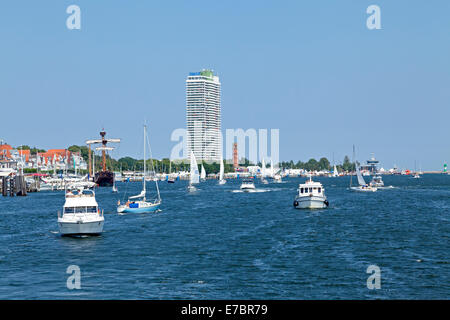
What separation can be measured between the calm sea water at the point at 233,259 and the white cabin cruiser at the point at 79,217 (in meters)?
1.24

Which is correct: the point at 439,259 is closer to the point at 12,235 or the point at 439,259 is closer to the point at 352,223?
the point at 352,223

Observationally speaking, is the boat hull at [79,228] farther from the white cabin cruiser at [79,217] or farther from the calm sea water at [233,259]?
the calm sea water at [233,259]

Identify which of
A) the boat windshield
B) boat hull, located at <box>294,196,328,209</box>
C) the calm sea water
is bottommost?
the calm sea water

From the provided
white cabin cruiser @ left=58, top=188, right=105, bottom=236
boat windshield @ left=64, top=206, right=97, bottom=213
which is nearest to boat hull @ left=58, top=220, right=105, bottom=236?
white cabin cruiser @ left=58, top=188, right=105, bottom=236

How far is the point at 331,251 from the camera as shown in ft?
160

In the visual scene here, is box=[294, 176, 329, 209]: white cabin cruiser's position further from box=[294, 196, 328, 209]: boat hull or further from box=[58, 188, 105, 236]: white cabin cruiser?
box=[58, 188, 105, 236]: white cabin cruiser

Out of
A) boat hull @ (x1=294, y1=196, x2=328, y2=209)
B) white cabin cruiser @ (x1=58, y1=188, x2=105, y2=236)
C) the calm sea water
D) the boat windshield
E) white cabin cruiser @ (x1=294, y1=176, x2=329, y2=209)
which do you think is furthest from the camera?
white cabin cruiser @ (x1=294, y1=176, x2=329, y2=209)

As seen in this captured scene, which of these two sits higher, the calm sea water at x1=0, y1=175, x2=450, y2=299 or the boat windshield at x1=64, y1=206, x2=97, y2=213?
the boat windshield at x1=64, y1=206, x2=97, y2=213

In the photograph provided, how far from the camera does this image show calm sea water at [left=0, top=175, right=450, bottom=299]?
32.9 metres

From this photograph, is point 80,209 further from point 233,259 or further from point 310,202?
point 310,202

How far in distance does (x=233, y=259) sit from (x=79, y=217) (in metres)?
20.9

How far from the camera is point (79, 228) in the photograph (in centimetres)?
5712

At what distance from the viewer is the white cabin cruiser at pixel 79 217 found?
2238 inches
